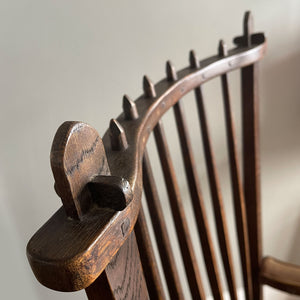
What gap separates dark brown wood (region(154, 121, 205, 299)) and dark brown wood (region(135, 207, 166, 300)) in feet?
0.31

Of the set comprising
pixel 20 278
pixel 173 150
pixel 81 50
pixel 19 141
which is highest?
pixel 81 50

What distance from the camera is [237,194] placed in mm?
546

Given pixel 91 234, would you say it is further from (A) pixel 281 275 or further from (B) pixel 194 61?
(A) pixel 281 275

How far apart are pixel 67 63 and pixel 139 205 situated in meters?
0.35

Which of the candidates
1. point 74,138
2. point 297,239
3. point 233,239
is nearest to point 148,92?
point 74,138

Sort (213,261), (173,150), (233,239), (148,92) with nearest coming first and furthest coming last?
1. (148,92)
2. (213,261)
3. (173,150)
4. (233,239)

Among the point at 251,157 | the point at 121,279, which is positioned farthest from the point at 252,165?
the point at 121,279

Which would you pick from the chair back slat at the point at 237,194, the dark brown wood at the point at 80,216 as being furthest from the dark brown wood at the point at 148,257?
the chair back slat at the point at 237,194

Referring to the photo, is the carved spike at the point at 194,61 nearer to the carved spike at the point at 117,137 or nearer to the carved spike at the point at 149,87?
the carved spike at the point at 149,87

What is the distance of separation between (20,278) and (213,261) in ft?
1.03

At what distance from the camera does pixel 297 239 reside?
3.25 feet

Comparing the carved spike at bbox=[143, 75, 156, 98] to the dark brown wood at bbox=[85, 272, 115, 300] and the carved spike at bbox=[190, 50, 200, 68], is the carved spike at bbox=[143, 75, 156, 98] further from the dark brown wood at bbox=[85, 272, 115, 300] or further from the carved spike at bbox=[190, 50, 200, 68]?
the dark brown wood at bbox=[85, 272, 115, 300]

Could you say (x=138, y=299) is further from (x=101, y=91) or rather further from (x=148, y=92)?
(x=101, y=91)

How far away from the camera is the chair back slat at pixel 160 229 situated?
0.36 metres
